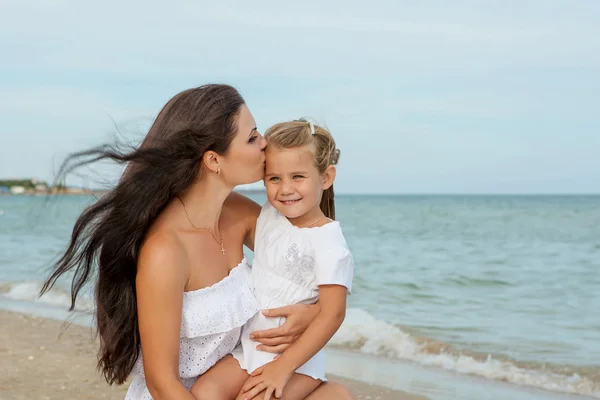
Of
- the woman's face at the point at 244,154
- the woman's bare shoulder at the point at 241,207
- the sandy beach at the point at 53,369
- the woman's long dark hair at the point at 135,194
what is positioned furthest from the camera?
the sandy beach at the point at 53,369

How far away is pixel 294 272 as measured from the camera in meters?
3.27

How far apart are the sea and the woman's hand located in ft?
3.03

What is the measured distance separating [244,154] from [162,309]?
706 millimetres

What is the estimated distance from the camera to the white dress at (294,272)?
3.19 metres

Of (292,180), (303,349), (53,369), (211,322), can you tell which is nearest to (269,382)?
(303,349)

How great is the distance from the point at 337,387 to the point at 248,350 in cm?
44

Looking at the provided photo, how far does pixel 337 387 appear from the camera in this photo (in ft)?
10.9

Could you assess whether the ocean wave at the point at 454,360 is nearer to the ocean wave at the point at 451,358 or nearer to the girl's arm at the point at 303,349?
the ocean wave at the point at 451,358

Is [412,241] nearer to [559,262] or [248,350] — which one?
[559,262]

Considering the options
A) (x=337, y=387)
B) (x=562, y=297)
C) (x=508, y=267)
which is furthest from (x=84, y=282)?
(x=508, y=267)

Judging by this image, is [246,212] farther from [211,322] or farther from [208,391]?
[208,391]

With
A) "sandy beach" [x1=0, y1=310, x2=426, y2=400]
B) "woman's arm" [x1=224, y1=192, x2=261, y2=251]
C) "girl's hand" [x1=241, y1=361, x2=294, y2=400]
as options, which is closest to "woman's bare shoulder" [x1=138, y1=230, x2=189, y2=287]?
"girl's hand" [x1=241, y1=361, x2=294, y2=400]

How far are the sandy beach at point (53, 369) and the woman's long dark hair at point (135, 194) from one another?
172 centimetres

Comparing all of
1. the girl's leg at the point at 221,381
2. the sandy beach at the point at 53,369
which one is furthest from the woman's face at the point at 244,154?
the sandy beach at the point at 53,369
